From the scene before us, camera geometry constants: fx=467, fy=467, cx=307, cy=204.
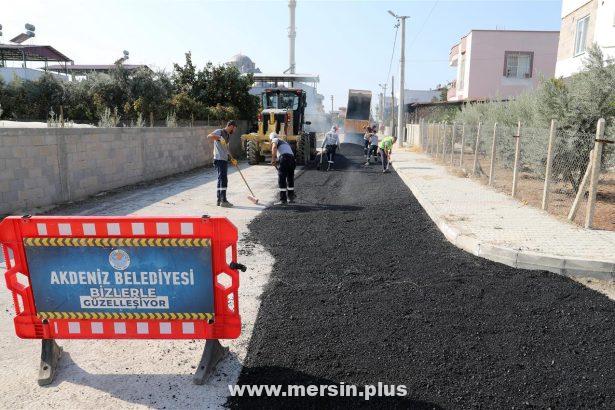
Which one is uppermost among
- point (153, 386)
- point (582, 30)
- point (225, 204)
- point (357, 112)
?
point (582, 30)

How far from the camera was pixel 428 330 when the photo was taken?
4.13 meters

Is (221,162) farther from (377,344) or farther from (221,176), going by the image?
(377,344)

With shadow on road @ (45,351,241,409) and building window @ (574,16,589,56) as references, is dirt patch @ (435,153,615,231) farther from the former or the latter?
shadow on road @ (45,351,241,409)

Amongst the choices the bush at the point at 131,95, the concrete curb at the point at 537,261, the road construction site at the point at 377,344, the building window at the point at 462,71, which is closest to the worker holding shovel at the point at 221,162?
the road construction site at the point at 377,344

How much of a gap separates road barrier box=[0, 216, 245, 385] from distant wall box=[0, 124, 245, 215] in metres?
6.20

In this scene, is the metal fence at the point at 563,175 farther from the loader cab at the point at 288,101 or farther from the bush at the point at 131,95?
the bush at the point at 131,95

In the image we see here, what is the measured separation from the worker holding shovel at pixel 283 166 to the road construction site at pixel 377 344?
3.81 metres

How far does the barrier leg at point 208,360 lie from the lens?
3441mm

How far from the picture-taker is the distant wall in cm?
885

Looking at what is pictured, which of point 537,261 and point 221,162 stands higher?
point 221,162

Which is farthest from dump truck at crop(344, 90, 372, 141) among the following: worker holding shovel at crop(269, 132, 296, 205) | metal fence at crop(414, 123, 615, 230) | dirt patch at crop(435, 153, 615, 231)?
worker holding shovel at crop(269, 132, 296, 205)

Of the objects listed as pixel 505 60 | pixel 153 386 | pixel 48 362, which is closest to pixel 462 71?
pixel 505 60

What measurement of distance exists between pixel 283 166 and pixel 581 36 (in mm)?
16027

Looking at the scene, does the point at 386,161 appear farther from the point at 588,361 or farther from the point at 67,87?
the point at 67,87
